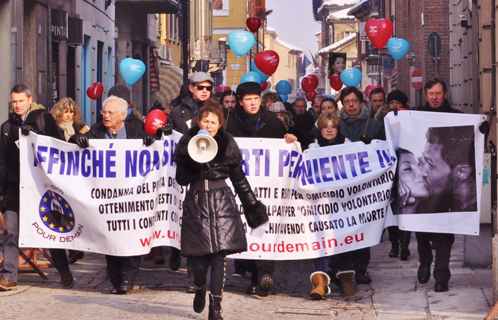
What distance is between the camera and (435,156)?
849cm

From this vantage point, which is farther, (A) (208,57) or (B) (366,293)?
(A) (208,57)

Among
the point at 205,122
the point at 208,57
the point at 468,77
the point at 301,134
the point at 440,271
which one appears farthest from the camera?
the point at 208,57

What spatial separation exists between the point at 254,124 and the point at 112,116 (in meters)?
1.33

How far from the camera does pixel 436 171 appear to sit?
8484mm

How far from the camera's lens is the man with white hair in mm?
8539

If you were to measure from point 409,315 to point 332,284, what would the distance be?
1929mm

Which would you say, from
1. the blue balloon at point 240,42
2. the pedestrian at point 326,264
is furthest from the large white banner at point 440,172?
the blue balloon at point 240,42

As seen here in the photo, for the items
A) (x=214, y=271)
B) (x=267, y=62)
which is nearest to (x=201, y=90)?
(x=214, y=271)

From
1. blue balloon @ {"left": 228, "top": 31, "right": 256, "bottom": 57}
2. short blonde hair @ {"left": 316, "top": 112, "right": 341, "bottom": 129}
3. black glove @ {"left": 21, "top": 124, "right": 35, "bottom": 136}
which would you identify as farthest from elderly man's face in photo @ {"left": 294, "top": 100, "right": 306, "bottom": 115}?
black glove @ {"left": 21, "top": 124, "right": 35, "bottom": 136}

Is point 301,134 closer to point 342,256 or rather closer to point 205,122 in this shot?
point 342,256

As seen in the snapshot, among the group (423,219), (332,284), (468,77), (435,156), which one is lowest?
(332,284)

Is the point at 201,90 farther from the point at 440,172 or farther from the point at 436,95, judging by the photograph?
the point at 440,172

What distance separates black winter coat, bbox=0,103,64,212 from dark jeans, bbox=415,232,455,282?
3.58m

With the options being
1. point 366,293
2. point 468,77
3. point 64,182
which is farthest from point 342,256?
point 468,77
